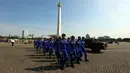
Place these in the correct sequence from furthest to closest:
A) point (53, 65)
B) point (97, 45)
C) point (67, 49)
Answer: point (97, 45)
point (53, 65)
point (67, 49)

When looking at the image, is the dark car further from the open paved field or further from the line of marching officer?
the line of marching officer

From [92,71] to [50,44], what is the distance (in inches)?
348

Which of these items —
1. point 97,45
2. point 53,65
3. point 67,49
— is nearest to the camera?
point 67,49

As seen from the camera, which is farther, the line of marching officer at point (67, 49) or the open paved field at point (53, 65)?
the line of marching officer at point (67, 49)

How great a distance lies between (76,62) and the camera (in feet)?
48.8

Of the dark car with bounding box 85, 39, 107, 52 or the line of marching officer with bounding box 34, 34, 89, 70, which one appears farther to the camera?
the dark car with bounding box 85, 39, 107, 52

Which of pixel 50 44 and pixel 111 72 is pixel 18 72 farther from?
pixel 50 44

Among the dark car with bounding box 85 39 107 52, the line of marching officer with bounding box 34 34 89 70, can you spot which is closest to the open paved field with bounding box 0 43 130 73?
the line of marching officer with bounding box 34 34 89 70

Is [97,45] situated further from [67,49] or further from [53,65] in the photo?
[67,49]

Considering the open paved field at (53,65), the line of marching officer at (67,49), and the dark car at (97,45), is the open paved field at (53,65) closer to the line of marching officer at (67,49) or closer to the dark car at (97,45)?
the line of marching officer at (67,49)

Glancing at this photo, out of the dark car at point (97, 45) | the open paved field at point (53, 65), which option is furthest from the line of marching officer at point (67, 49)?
the dark car at point (97, 45)

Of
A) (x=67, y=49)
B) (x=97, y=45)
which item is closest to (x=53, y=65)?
(x=67, y=49)

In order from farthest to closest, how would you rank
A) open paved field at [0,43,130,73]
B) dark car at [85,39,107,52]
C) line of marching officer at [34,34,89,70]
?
dark car at [85,39,107,52], line of marching officer at [34,34,89,70], open paved field at [0,43,130,73]

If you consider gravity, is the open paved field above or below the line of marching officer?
below
